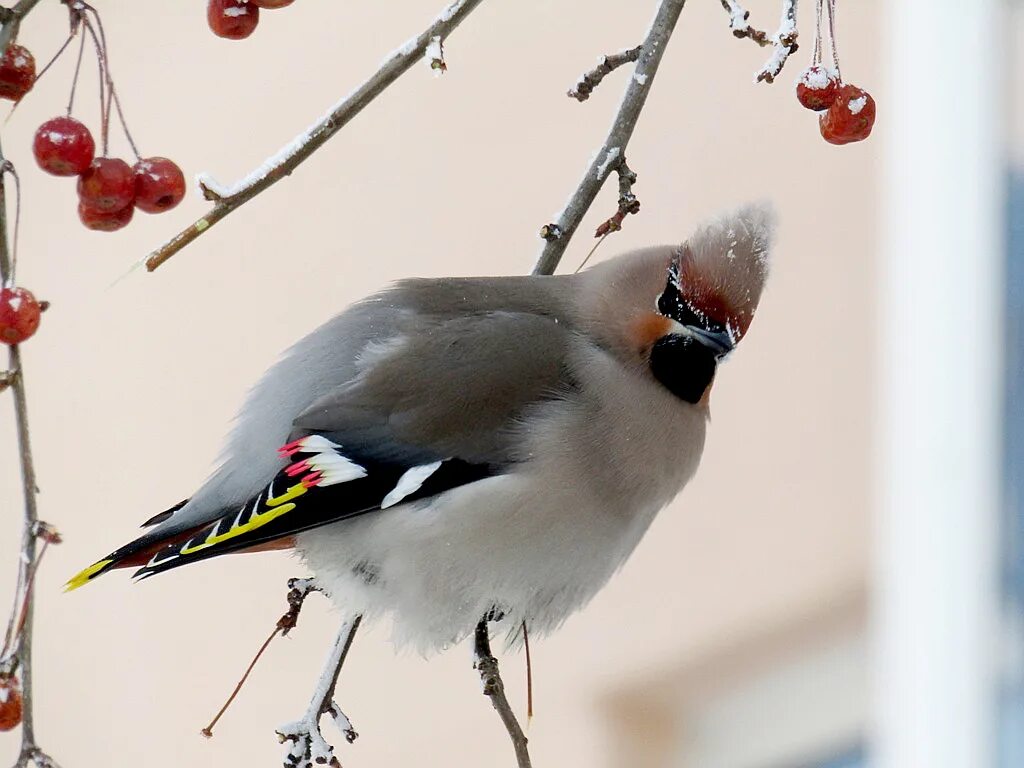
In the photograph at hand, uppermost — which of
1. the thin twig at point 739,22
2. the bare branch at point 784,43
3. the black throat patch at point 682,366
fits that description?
the thin twig at point 739,22

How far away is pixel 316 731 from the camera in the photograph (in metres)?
1.02

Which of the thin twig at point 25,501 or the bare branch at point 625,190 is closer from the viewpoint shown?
the thin twig at point 25,501

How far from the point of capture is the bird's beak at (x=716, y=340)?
41.7 inches

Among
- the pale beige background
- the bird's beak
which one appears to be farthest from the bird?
the pale beige background

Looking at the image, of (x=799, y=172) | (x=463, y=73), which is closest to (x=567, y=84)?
(x=463, y=73)

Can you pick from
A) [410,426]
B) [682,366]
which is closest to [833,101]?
[682,366]

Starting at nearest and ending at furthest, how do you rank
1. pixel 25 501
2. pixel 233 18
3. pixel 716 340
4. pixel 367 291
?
pixel 25 501
pixel 233 18
pixel 716 340
pixel 367 291

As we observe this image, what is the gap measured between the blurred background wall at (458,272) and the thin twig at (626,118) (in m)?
0.14

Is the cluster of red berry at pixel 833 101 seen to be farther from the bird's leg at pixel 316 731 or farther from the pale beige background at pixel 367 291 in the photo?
the pale beige background at pixel 367 291

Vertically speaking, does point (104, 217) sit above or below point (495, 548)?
above

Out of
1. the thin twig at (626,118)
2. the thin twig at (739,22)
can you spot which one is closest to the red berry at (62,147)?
the thin twig at (626,118)

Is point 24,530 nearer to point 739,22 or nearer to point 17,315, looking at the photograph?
point 17,315

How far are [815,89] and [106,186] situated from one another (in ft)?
1.55

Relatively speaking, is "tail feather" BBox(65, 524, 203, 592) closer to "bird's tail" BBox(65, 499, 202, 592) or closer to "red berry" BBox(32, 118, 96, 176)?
"bird's tail" BBox(65, 499, 202, 592)
